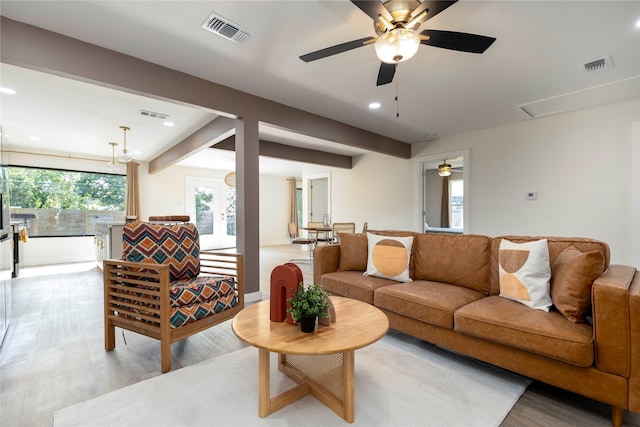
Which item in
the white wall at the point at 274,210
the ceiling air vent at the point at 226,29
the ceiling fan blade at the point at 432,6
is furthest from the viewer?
the white wall at the point at 274,210

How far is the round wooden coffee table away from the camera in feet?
4.31

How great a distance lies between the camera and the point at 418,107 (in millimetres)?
3832

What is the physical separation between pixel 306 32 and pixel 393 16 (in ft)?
2.47

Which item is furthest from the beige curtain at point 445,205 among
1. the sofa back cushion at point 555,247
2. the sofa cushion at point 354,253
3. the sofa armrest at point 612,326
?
the sofa armrest at point 612,326

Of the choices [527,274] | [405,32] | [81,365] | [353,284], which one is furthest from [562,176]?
→ [81,365]

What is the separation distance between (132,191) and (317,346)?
7228 mm

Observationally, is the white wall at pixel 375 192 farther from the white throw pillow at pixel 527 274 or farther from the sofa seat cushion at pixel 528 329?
the sofa seat cushion at pixel 528 329

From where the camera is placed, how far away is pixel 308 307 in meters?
1.43

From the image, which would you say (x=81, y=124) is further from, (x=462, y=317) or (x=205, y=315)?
(x=462, y=317)

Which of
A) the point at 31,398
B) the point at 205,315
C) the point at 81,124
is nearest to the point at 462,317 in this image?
the point at 205,315

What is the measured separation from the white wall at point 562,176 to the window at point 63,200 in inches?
310

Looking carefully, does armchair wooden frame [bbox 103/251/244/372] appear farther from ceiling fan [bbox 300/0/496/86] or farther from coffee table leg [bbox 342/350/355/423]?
ceiling fan [bbox 300/0/496/86]

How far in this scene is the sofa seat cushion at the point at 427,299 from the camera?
193 centimetres

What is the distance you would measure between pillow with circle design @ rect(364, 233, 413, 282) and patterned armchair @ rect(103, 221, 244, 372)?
1248 mm
